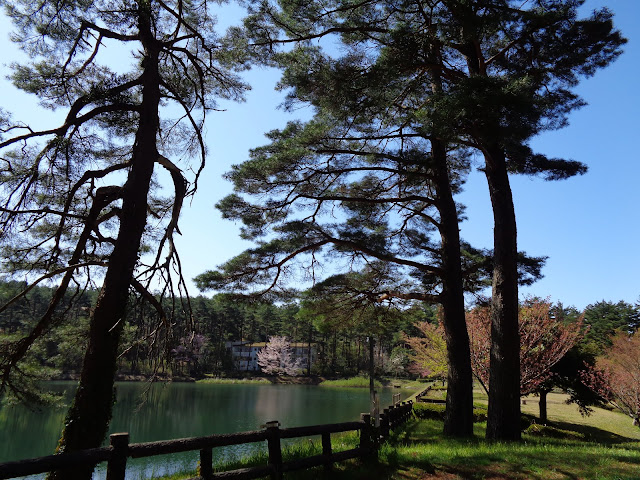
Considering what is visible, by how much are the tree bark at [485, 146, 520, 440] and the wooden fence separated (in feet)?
8.12

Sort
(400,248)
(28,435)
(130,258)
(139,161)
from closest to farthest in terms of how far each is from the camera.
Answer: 1. (130,258)
2. (139,161)
3. (400,248)
4. (28,435)

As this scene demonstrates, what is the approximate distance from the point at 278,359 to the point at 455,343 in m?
50.6

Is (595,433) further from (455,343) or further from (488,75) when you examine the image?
(488,75)

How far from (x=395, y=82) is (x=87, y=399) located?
24.7ft

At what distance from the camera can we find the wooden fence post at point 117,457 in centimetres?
400

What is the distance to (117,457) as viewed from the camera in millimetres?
4031

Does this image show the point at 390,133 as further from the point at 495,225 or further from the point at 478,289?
the point at 478,289

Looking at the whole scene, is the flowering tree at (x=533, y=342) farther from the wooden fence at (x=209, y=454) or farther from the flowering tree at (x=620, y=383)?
the wooden fence at (x=209, y=454)

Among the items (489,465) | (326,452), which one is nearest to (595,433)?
(489,465)

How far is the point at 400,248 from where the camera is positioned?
422 inches

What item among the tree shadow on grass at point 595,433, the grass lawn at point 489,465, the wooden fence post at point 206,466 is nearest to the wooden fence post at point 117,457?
the wooden fence post at point 206,466

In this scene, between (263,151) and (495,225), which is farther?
(263,151)

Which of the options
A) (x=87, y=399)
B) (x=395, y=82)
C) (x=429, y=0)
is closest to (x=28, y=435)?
(x=87, y=399)

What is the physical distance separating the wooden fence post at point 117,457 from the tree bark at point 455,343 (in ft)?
22.6
